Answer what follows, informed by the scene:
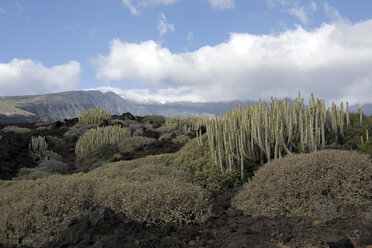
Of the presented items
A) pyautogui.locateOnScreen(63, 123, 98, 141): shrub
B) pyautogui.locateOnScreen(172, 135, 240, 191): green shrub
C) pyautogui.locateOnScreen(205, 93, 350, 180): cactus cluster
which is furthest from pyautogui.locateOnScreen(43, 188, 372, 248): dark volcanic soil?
pyautogui.locateOnScreen(63, 123, 98, 141): shrub

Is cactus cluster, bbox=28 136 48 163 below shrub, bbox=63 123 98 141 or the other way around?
below

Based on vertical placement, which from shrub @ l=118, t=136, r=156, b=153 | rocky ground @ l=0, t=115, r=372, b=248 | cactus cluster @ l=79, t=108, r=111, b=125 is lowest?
rocky ground @ l=0, t=115, r=372, b=248

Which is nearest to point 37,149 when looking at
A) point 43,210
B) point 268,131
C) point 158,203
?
point 43,210

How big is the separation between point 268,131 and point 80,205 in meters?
4.46

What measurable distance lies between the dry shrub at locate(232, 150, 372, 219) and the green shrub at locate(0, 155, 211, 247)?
1004 millimetres

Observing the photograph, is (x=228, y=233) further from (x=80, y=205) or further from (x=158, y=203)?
(x=80, y=205)

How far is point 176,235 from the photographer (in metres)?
4.44

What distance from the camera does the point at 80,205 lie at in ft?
16.7

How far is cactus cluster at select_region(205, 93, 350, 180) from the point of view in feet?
23.9

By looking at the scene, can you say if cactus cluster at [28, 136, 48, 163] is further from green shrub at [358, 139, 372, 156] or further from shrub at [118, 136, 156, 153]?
green shrub at [358, 139, 372, 156]

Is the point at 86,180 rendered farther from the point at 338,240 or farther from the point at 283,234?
Answer: the point at 338,240

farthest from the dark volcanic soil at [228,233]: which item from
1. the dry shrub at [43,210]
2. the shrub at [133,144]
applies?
the shrub at [133,144]

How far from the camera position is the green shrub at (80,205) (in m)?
4.60

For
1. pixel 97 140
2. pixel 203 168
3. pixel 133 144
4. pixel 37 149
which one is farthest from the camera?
pixel 37 149
